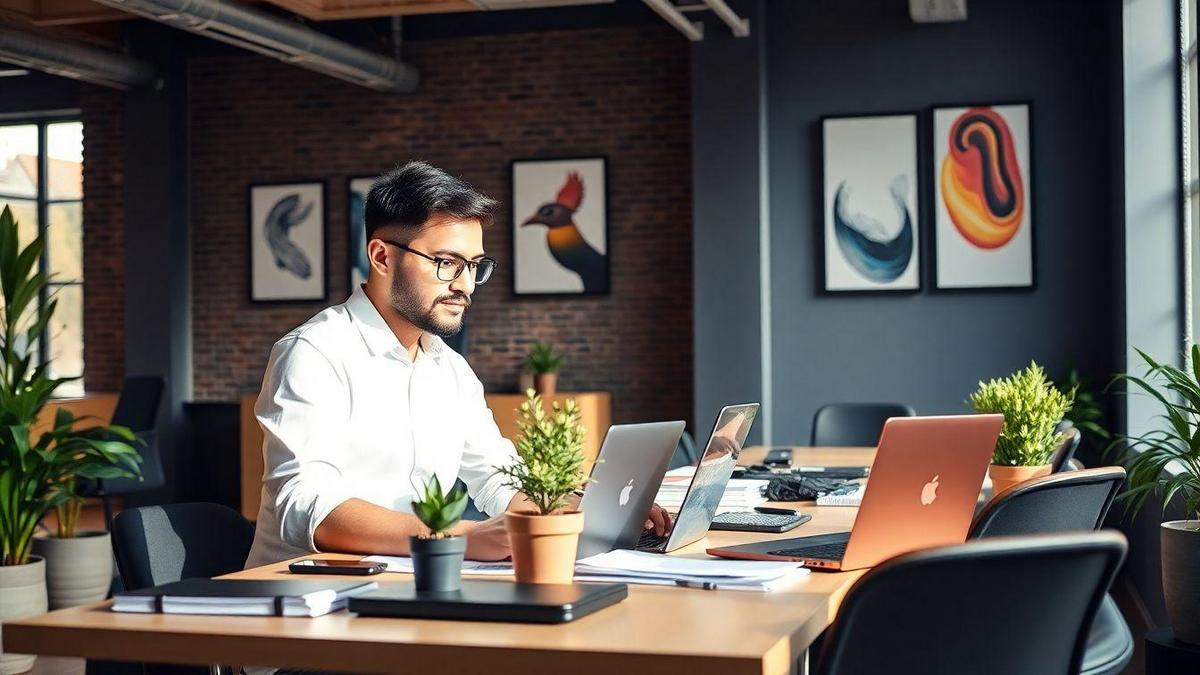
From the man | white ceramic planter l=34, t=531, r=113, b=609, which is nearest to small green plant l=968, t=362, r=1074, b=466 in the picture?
the man

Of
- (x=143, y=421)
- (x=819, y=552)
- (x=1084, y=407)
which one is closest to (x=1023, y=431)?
(x=819, y=552)

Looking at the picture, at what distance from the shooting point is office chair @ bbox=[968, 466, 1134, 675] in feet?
7.70

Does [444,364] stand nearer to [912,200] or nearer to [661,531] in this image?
[661,531]

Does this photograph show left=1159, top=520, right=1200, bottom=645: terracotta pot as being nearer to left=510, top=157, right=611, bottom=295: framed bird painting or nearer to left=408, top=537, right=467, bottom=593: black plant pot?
left=408, top=537, right=467, bottom=593: black plant pot

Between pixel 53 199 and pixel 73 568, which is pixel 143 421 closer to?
pixel 73 568

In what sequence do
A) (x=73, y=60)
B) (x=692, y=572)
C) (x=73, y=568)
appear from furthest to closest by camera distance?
1. (x=73, y=60)
2. (x=73, y=568)
3. (x=692, y=572)

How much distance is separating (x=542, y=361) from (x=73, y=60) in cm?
354

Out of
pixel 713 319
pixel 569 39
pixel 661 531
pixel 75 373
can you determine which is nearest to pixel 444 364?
pixel 661 531

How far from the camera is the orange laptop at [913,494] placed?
2051 mm

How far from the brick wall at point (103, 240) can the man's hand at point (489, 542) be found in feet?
26.7

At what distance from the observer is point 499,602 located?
5.59 feet

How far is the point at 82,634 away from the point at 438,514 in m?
0.51

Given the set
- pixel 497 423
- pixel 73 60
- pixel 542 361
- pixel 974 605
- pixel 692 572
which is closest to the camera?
pixel 974 605

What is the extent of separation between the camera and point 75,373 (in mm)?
10250
